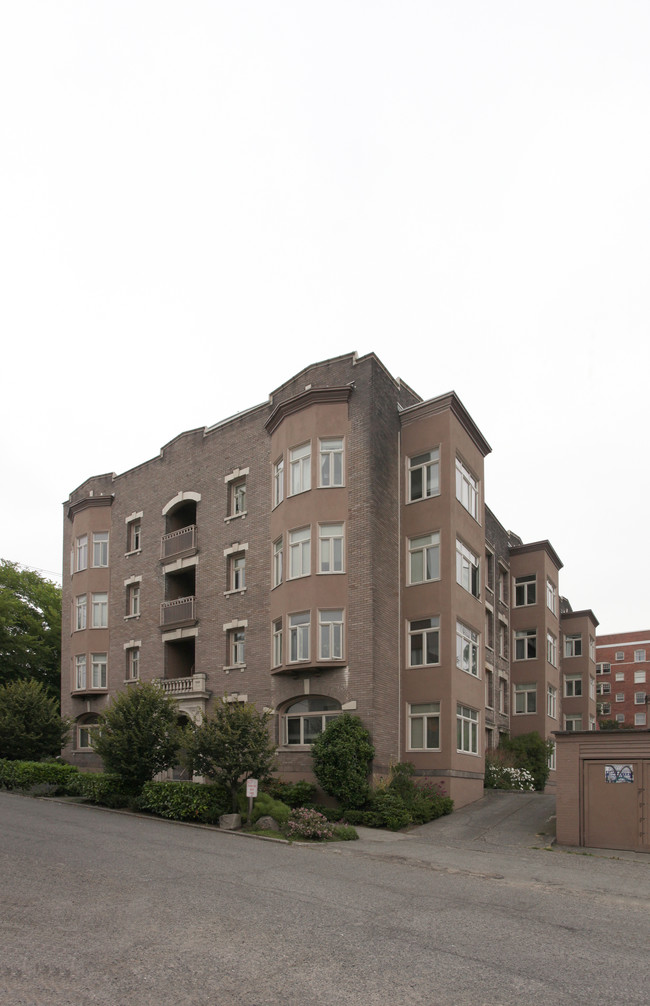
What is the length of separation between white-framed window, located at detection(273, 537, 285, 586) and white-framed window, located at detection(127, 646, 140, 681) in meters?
9.98

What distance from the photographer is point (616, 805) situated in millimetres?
21312

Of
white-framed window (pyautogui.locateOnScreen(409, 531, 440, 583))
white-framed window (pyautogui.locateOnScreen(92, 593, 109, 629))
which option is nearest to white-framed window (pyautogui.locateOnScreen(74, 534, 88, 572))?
white-framed window (pyautogui.locateOnScreen(92, 593, 109, 629))

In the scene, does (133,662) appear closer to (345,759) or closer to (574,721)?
(345,759)

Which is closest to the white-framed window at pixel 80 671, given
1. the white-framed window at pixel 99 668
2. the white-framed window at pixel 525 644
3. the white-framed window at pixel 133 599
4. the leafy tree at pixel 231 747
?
the white-framed window at pixel 99 668

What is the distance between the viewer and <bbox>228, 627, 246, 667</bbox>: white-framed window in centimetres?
3206

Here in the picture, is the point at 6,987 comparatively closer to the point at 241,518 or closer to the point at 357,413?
the point at 357,413

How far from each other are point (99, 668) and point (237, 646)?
9661mm

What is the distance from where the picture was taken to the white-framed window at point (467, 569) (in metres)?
29.7

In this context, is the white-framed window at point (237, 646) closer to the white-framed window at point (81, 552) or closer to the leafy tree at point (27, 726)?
the leafy tree at point (27, 726)

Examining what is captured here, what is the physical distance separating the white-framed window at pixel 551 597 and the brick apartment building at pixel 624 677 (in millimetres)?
49729

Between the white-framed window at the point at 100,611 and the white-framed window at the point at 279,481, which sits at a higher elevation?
the white-framed window at the point at 279,481

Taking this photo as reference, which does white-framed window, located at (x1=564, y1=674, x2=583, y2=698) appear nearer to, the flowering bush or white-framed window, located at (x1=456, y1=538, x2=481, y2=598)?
white-framed window, located at (x1=456, y1=538, x2=481, y2=598)

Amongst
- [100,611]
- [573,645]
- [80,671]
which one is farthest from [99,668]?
[573,645]

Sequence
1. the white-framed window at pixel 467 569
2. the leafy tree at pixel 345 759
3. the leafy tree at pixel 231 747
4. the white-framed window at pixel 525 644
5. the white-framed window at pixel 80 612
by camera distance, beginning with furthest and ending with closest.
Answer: the white-framed window at pixel 525 644 → the white-framed window at pixel 80 612 → the white-framed window at pixel 467 569 → the leafy tree at pixel 345 759 → the leafy tree at pixel 231 747
